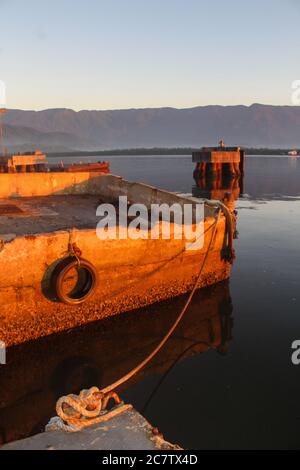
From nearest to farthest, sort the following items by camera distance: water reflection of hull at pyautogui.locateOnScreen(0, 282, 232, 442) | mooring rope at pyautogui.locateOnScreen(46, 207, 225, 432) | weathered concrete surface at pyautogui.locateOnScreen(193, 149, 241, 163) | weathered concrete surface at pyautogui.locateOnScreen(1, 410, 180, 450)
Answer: weathered concrete surface at pyautogui.locateOnScreen(1, 410, 180, 450)
mooring rope at pyautogui.locateOnScreen(46, 207, 225, 432)
water reflection of hull at pyautogui.locateOnScreen(0, 282, 232, 442)
weathered concrete surface at pyautogui.locateOnScreen(193, 149, 241, 163)

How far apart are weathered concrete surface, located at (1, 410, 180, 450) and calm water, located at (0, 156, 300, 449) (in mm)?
1844

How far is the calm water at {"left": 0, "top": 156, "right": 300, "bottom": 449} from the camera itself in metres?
6.23

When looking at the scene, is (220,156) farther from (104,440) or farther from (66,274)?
(104,440)

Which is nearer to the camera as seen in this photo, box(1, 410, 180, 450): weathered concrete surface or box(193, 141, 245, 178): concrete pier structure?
box(1, 410, 180, 450): weathered concrete surface

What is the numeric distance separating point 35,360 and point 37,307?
112 centimetres

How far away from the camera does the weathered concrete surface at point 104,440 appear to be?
4.16m

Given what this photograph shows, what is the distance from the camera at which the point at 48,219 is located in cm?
1253

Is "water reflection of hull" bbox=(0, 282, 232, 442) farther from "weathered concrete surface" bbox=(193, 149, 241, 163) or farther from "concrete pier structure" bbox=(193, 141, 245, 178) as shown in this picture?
"concrete pier structure" bbox=(193, 141, 245, 178)

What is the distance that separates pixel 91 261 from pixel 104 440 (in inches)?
204

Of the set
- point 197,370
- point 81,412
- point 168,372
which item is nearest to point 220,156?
point 197,370

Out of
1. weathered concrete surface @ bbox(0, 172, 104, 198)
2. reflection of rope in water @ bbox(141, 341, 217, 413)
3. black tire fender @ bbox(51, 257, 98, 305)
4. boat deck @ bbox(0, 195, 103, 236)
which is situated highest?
weathered concrete surface @ bbox(0, 172, 104, 198)

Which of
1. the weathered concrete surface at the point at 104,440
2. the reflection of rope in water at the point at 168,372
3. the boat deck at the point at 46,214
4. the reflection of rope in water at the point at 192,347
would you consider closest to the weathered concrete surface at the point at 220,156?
the boat deck at the point at 46,214

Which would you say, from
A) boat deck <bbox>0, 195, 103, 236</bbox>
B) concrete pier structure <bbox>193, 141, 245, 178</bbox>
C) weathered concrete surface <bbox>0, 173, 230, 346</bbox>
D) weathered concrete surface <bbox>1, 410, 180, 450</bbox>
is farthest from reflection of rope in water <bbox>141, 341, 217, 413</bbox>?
concrete pier structure <bbox>193, 141, 245, 178</bbox>
